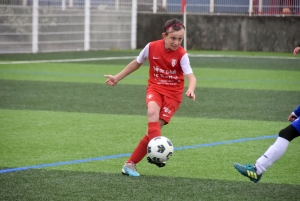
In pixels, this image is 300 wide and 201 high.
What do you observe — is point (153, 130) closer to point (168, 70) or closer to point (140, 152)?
point (140, 152)

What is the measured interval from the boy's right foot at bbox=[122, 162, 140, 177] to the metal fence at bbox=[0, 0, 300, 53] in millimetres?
19099

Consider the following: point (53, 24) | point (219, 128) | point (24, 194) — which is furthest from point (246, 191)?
point (53, 24)

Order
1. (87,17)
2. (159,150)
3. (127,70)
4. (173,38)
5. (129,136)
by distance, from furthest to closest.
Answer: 1. (87,17)
2. (129,136)
3. (127,70)
4. (173,38)
5. (159,150)

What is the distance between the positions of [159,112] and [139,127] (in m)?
3.18

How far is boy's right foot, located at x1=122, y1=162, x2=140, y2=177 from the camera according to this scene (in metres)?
7.14

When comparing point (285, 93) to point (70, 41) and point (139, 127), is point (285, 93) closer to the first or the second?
point (139, 127)

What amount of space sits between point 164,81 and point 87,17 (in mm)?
21180

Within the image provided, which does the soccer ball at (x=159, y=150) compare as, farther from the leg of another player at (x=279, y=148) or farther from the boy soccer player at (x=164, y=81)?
the leg of another player at (x=279, y=148)

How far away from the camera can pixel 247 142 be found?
927cm

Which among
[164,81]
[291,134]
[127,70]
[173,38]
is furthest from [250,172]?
[127,70]

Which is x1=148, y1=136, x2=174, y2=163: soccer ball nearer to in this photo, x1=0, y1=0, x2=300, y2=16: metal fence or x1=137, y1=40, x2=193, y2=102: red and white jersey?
x1=137, y1=40, x2=193, y2=102: red and white jersey

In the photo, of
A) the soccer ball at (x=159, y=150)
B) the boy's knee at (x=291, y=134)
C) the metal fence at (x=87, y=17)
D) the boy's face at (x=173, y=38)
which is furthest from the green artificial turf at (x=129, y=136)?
the metal fence at (x=87, y=17)

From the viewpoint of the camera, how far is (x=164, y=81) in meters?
7.45

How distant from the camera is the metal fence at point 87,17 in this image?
26000mm
